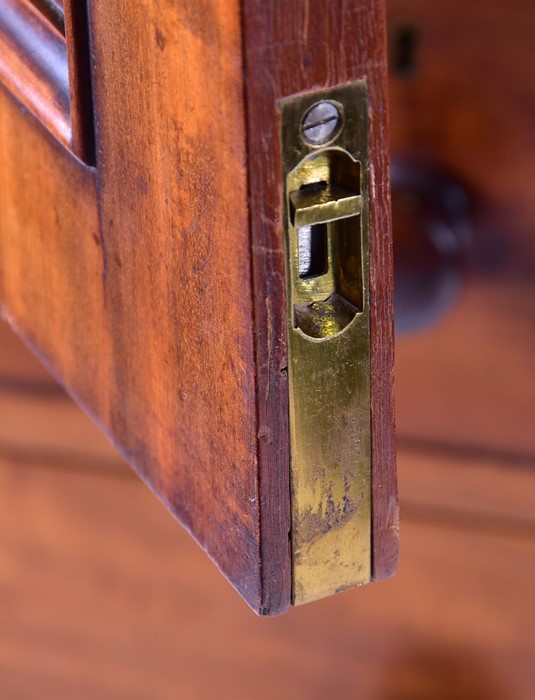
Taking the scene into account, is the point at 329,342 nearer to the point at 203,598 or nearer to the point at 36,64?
the point at 36,64

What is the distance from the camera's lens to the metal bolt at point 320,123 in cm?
22

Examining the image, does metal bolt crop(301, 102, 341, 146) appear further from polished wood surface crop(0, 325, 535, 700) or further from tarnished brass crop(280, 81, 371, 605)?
polished wood surface crop(0, 325, 535, 700)

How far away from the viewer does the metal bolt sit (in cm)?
22

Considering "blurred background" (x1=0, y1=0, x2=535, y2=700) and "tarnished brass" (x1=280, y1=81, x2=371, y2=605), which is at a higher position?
"tarnished brass" (x1=280, y1=81, x2=371, y2=605)

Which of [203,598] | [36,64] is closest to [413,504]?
[203,598]

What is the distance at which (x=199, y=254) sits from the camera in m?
0.24

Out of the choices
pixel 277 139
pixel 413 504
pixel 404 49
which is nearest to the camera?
pixel 277 139

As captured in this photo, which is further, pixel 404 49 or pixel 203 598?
pixel 203 598

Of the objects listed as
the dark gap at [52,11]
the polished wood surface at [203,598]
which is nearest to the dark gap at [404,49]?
the polished wood surface at [203,598]

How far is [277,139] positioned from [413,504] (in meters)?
0.48

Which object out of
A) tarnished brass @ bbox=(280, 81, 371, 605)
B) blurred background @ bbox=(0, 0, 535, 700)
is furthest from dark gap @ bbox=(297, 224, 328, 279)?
blurred background @ bbox=(0, 0, 535, 700)

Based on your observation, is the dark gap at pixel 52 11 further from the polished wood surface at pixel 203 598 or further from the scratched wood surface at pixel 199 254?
the polished wood surface at pixel 203 598

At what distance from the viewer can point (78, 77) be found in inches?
10.5

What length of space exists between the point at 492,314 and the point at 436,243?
0.05m
